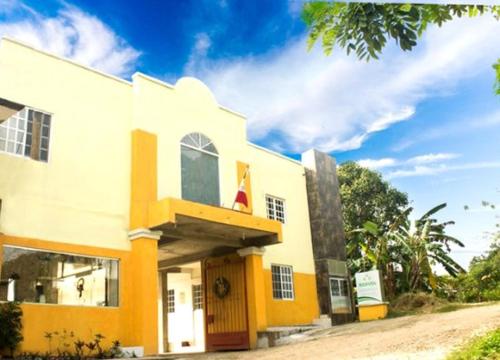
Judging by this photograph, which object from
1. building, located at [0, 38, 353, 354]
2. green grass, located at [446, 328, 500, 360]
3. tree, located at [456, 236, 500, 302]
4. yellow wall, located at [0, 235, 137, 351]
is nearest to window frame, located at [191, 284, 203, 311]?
building, located at [0, 38, 353, 354]

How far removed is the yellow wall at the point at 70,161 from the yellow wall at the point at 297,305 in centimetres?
638

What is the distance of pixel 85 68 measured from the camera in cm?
1408

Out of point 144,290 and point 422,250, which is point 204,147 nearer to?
point 144,290

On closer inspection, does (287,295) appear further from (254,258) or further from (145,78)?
(145,78)

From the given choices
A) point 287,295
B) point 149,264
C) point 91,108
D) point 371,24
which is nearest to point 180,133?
point 91,108

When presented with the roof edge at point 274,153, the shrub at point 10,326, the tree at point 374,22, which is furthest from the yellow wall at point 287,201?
the tree at point 374,22

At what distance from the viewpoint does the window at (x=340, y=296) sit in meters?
20.1

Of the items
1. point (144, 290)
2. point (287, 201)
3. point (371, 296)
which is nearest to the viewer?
point (144, 290)

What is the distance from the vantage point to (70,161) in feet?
43.4

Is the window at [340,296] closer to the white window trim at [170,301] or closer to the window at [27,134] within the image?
the white window trim at [170,301]

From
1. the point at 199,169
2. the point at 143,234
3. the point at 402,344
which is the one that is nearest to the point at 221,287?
the point at 199,169

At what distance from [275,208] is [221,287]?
14.1 ft

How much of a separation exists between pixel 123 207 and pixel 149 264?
1871 mm

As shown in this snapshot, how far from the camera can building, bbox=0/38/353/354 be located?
11984 millimetres
